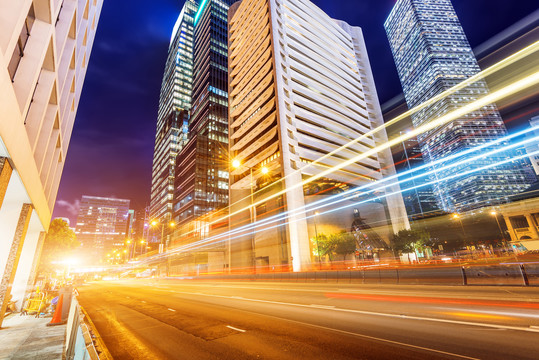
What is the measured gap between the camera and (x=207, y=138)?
9344 cm

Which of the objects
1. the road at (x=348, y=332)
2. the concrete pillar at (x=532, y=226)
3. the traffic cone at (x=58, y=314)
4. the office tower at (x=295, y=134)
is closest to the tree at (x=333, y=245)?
the office tower at (x=295, y=134)

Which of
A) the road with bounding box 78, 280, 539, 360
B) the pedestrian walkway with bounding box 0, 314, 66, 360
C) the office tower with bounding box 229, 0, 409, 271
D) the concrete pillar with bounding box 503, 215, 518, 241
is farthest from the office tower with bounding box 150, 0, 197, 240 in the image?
the concrete pillar with bounding box 503, 215, 518, 241

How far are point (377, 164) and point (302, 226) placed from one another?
36.6 meters

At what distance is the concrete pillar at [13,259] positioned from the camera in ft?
34.6

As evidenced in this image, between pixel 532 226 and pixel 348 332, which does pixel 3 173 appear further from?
pixel 532 226

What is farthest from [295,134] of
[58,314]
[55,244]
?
[55,244]

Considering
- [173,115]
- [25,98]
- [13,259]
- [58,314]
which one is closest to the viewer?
[25,98]

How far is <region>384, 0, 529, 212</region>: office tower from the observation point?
433 feet

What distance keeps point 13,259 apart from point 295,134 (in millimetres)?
43398

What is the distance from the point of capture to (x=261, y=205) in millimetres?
51812

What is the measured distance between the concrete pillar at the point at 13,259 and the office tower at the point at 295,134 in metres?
31.8

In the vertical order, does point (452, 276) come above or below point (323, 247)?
below

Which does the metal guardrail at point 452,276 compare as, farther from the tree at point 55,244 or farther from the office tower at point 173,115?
the office tower at point 173,115

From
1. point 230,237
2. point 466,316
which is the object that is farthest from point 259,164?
point 466,316
